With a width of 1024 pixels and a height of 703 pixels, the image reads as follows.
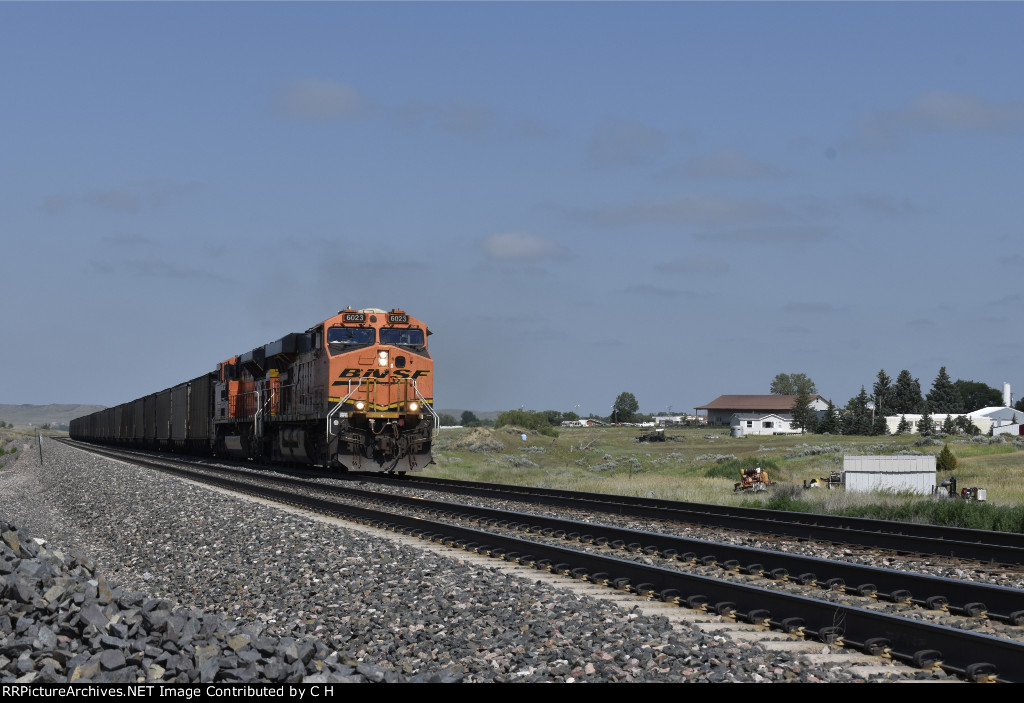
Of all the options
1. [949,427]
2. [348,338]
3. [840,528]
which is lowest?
[840,528]

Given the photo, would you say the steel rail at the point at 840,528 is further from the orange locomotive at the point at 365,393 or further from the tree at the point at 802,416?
the tree at the point at 802,416

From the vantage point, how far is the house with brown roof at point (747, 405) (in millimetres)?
155875

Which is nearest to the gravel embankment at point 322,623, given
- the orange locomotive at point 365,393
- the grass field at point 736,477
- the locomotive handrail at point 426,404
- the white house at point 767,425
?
the grass field at point 736,477

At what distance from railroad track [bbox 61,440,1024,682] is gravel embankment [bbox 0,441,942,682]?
624 mm

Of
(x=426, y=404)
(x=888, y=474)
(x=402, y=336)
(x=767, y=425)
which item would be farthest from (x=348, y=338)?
(x=767, y=425)

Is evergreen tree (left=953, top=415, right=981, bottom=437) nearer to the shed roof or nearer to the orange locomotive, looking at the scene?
the shed roof

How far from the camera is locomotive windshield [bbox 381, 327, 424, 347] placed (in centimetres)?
2702

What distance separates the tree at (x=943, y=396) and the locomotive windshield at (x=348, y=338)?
119m

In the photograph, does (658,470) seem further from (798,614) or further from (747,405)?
(747,405)

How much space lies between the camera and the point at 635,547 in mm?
12000

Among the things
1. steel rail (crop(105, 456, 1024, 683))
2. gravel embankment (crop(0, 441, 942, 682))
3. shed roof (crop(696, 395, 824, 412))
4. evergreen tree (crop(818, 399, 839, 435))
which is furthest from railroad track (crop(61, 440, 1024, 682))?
shed roof (crop(696, 395, 824, 412))

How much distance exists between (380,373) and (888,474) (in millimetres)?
12839

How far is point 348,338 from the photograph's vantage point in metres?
26.5

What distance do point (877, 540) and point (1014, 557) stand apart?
5.57ft
